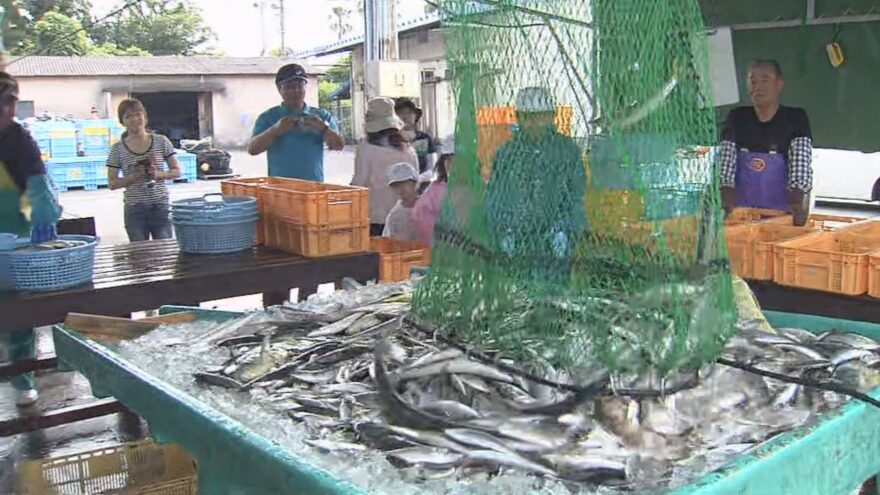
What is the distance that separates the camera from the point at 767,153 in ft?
16.5

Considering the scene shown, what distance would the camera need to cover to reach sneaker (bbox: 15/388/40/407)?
18.6 ft

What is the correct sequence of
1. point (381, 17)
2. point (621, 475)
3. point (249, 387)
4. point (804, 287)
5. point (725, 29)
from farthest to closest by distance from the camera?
point (381, 17) < point (725, 29) < point (804, 287) < point (249, 387) < point (621, 475)

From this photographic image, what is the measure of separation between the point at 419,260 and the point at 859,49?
523 centimetres

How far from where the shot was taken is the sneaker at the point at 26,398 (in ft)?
18.6

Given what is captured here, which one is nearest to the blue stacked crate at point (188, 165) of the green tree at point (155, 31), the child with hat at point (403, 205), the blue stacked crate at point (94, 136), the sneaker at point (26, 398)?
the blue stacked crate at point (94, 136)

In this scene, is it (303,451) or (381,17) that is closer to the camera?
(303,451)

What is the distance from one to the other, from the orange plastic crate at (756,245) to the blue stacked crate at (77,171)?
61.3 feet

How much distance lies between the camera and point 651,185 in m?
2.34

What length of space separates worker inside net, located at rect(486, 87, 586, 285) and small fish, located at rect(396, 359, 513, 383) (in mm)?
324

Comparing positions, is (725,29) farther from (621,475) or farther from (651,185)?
(621,475)

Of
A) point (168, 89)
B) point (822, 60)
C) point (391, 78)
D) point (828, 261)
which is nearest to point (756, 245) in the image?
point (828, 261)

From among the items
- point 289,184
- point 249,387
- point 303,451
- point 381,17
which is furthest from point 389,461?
point 381,17

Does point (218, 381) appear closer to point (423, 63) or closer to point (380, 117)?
point (380, 117)

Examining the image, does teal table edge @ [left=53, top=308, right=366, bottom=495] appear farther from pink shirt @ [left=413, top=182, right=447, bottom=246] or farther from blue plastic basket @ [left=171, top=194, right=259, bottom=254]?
pink shirt @ [left=413, top=182, right=447, bottom=246]
